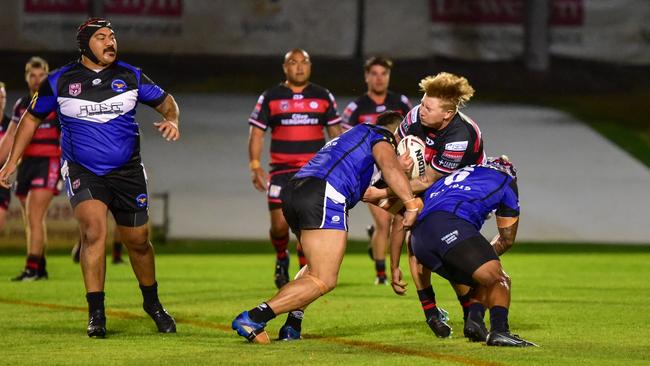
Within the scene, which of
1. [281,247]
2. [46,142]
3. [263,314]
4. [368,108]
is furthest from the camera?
[46,142]

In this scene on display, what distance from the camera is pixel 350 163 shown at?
9.07 meters

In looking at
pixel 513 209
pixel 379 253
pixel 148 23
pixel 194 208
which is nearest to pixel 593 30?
pixel 148 23

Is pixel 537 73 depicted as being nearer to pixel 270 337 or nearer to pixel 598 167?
pixel 598 167

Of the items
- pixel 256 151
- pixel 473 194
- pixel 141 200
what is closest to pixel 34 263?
pixel 256 151

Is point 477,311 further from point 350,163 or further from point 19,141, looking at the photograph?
point 19,141

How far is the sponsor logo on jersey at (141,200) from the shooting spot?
9930 mm

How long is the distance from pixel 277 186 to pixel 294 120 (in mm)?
698

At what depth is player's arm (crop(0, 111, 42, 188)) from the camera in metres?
9.73

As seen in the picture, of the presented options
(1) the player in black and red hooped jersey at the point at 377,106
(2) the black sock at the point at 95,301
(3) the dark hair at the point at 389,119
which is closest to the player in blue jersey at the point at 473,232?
(3) the dark hair at the point at 389,119

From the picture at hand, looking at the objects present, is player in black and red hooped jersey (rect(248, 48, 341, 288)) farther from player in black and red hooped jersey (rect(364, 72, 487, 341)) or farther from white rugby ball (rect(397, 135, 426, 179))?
white rugby ball (rect(397, 135, 426, 179))

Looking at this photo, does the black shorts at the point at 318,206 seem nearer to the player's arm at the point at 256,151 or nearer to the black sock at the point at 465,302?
the black sock at the point at 465,302

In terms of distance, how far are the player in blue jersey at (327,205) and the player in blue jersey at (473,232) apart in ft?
0.63

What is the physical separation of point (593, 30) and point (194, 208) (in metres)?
12.6

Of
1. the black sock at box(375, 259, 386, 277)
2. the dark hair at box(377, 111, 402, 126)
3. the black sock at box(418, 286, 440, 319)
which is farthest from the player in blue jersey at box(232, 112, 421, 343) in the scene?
the black sock at box(375, 259, 386, 277)
